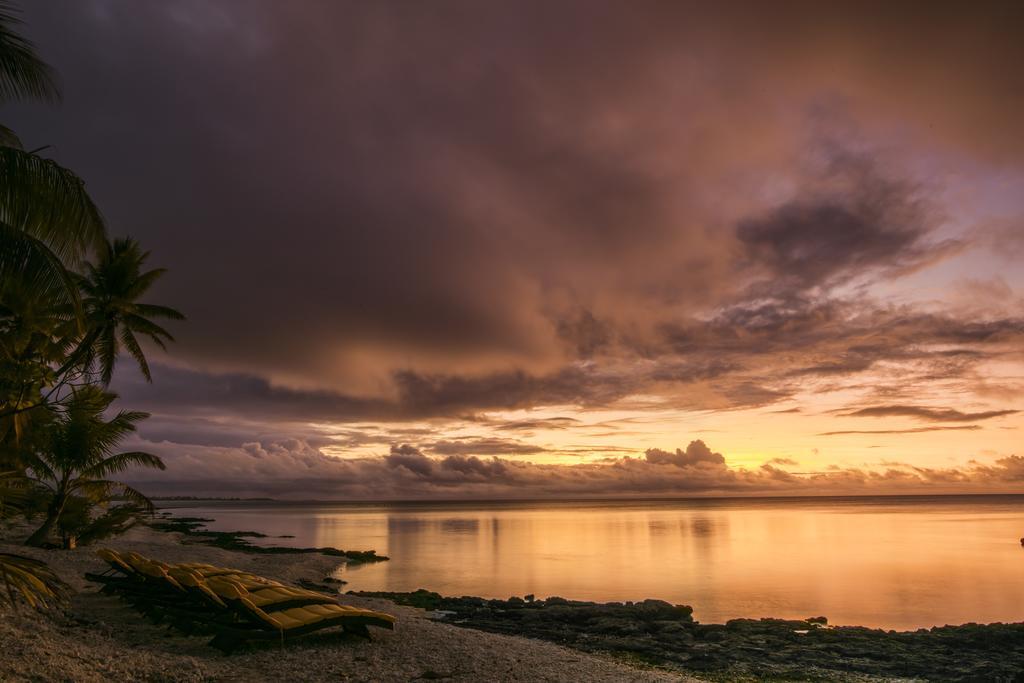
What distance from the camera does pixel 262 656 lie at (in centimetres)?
1181

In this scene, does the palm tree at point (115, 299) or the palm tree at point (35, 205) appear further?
the palm tree at point (115, 299)

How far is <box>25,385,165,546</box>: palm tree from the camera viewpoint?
25.0 meters

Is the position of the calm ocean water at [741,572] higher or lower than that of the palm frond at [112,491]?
lower

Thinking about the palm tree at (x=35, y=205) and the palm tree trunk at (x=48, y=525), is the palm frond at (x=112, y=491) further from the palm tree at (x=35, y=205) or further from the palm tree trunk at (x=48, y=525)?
the palm tree at (x=35, y=205)

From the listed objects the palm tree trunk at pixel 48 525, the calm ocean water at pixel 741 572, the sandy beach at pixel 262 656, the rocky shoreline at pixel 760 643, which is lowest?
the calm ocean water at pixel 741 572

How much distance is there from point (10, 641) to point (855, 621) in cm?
2512

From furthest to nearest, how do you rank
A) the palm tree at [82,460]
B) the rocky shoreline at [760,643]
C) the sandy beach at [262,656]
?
the palm tree at [82,460]
the rocky shoreline at [760,643]
the sandy beach at [262,656]

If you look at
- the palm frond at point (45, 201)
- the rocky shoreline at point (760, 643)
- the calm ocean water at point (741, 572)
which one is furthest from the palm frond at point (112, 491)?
the palm frond at point (45, 201)

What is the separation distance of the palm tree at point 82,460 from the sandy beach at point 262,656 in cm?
1023

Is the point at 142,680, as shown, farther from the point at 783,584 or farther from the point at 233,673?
the point at 783,584

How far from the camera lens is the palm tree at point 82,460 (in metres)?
25.0

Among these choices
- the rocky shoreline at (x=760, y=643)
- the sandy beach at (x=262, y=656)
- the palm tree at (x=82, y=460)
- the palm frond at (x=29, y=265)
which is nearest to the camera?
the sandy beach at (x=262, y=656)

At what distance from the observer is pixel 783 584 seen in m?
32.7

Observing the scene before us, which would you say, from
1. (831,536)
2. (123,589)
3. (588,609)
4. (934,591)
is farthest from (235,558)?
(831,536)
